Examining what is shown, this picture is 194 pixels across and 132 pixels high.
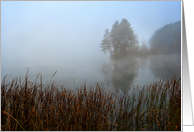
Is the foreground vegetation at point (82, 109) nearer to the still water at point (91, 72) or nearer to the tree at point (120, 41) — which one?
the still water at point (91, 72)

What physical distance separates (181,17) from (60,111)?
2.52 meters

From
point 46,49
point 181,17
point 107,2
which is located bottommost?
point 46,49

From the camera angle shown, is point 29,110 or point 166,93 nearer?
point 29,110

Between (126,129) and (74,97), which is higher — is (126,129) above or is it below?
below

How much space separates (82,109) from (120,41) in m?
1.26

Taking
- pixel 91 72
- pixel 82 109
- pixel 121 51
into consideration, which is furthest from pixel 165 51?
pixel 82 109

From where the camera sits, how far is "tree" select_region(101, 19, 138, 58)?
2338 millimetres

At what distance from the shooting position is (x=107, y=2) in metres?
2.38

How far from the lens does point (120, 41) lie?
236cm

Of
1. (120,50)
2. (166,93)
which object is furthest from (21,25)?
(166,93)

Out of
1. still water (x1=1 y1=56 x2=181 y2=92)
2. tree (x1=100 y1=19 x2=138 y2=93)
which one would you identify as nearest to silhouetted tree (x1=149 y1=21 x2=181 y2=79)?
still water (x1=1 y1=56 x2=181 y2=92)

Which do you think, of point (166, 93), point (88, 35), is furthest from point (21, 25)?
point (166, 93)

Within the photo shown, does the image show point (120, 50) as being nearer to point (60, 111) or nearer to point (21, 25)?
point (60, 111)

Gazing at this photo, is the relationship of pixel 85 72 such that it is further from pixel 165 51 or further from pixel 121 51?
pixel 165 51
